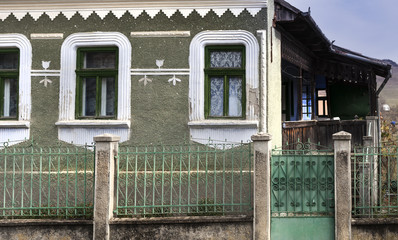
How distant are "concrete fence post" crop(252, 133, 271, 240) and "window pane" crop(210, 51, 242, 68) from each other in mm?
3216

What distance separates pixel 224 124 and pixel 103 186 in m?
3.30

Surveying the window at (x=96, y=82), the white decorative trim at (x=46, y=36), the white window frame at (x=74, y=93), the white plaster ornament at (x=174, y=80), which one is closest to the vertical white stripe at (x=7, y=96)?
the white decorative trim at (x=46, y=36)

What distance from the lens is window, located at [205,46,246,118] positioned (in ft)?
37.0

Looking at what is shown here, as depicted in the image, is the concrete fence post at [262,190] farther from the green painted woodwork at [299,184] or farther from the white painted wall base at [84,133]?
the white painted wall base at [84,133]

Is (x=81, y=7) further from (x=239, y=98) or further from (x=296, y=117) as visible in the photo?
(x=296, y=117)

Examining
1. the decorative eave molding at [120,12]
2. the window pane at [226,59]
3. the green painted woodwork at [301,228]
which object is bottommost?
the green painted woodwork at [301,228]

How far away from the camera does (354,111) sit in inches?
777

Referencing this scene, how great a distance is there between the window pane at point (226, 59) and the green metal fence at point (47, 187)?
Result: 10.8ft

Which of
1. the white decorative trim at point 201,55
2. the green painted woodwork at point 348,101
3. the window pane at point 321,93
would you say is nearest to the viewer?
the white decorative trim at point 201,55

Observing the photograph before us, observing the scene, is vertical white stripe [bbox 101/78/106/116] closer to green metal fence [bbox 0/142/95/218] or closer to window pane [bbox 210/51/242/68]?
green metal fence [bbox 0/142/95/218]

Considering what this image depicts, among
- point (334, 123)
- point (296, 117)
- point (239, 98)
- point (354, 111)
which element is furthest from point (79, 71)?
point (354, 111)

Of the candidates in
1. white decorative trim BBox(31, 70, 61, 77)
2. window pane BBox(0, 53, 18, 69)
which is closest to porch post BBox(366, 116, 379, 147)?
white decorative trim BBox(31, 70, 61, 77)

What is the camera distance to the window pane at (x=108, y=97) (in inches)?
462

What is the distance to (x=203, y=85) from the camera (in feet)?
37.0
